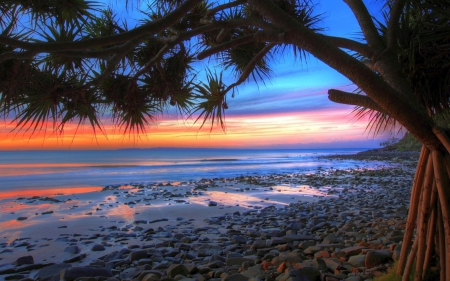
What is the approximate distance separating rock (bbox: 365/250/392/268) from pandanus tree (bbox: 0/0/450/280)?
0.64ft

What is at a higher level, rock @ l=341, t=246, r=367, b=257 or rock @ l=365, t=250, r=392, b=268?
rock @ l=365, t=250, r=392, b=268

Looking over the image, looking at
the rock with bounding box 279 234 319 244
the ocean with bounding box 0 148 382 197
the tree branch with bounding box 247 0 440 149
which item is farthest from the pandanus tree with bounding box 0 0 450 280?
the ocean with bounding box 0 148 382 197

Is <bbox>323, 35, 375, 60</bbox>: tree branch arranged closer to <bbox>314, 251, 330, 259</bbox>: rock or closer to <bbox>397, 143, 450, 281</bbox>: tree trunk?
<bbox>397, 143, 450, 281</bbox>: tree trunk

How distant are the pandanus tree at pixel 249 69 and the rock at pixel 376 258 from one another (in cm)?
20

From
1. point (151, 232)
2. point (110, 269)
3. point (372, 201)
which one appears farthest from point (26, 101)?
point (372, 201)

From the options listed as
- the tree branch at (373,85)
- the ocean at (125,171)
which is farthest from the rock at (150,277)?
the ocean at (125,171)

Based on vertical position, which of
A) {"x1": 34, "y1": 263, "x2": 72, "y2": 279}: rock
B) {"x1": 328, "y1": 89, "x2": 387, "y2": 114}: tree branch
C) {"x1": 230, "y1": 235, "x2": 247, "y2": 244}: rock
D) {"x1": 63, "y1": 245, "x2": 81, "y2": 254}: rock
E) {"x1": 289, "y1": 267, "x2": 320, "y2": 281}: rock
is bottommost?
{"x1": 63, "y1": 245, "x2": 81, "y2": 254}: rock

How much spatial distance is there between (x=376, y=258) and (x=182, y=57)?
3.40 meters

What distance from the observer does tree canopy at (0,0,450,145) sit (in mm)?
2012

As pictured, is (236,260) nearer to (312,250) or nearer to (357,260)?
(312,250)

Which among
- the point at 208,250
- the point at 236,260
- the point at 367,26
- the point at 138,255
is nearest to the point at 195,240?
the point at 208,250

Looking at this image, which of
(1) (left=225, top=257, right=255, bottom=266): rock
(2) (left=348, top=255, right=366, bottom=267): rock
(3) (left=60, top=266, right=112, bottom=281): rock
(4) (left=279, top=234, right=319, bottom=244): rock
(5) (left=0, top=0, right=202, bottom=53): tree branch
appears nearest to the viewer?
(5) (left=0, top=0, right=202, bottom=53): tree branch

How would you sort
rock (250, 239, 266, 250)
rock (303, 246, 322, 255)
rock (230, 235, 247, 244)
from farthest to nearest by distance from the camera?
rock (230, 235, 247, 244) < rock (250, 239, 266, 250) < rock (303, 246, 322, 255)

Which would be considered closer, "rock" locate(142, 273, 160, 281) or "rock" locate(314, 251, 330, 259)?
"rock" locate(142, 273, 160, 281)
